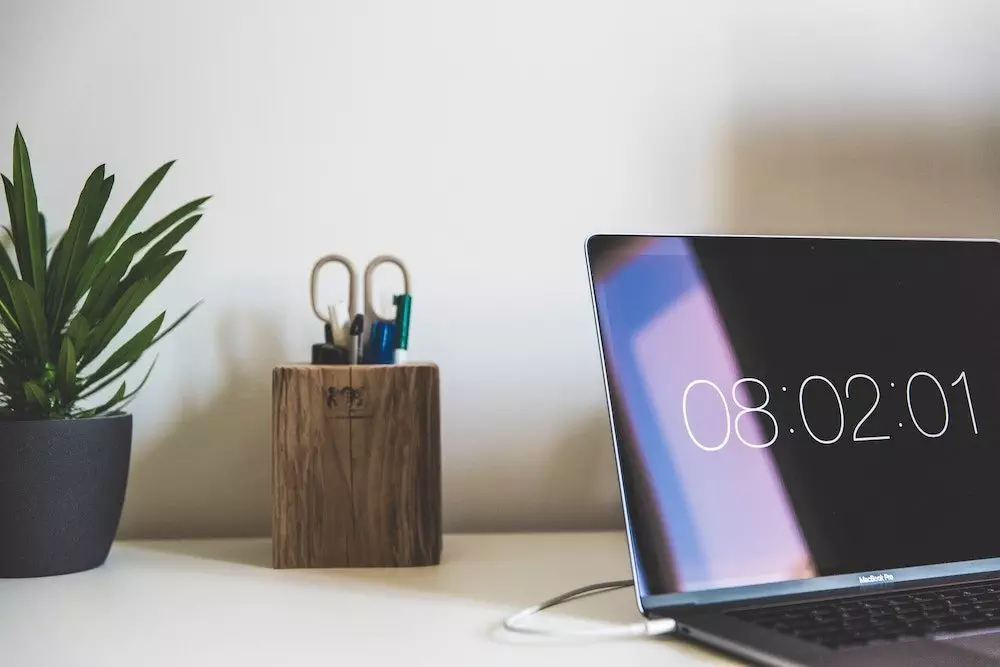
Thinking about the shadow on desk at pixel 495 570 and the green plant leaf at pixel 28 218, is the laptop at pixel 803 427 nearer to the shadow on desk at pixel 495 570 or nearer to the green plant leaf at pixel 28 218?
the shadow on desk at pixel 495 570

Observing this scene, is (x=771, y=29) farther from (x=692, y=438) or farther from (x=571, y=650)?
(x=571, y=650)

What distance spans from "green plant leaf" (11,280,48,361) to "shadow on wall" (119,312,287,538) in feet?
0.61

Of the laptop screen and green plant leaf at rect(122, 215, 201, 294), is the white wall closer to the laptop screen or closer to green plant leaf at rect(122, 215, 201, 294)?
green plant leaf at rect(122, 215, 201, 294)

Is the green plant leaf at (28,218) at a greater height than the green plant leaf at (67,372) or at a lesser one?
greater

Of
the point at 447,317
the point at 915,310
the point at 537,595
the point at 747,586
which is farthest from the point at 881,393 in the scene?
the point at 447,317

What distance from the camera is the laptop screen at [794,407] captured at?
0.58 m

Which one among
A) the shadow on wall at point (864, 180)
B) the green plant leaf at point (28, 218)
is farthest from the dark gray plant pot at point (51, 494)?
the shadow on wall at point (864, 180)

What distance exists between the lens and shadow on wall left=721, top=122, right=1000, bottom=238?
913 mm

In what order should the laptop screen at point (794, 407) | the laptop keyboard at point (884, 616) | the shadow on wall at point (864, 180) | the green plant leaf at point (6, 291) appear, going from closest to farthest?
the laptop keyboard at point (884, 616) < the laptop screen at point (794, 407) < the green plant leaf at point (6, 291) < the shadow on wall at point (864, 180)

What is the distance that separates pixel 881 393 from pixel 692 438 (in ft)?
0.56

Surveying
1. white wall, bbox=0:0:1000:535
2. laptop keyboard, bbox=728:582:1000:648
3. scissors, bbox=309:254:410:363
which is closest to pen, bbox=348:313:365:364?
scissors, bbox=309:254:410:363

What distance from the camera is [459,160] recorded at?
0.88m

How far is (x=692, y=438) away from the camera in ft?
1.95

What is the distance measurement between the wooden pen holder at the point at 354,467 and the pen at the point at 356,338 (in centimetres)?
4
